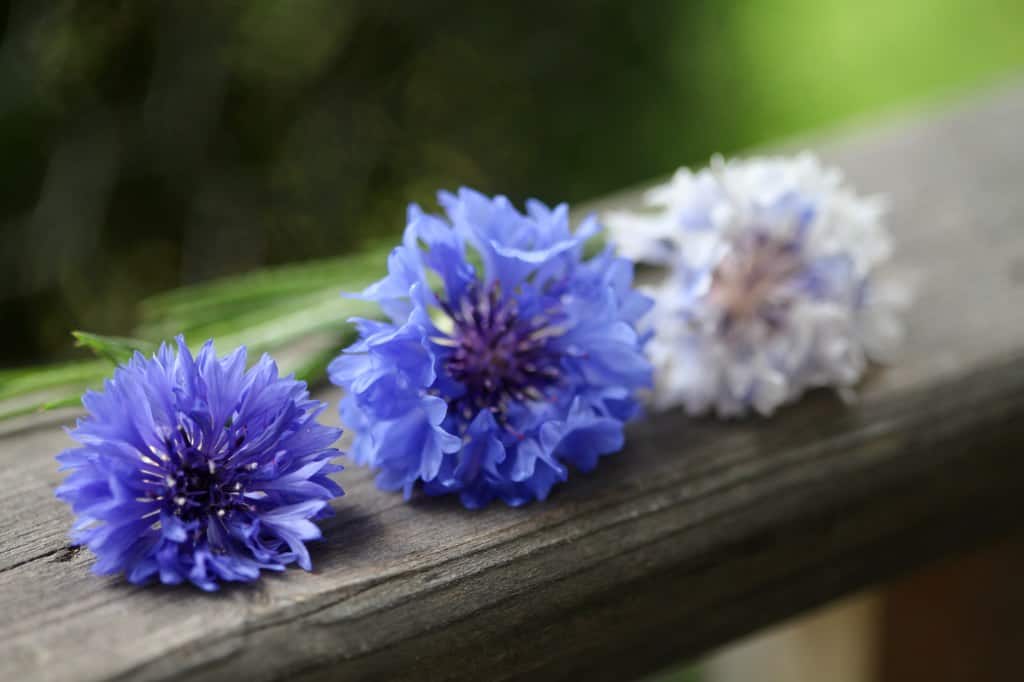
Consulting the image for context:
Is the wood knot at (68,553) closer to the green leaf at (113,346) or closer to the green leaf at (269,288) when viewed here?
the green leaf at (113,346)

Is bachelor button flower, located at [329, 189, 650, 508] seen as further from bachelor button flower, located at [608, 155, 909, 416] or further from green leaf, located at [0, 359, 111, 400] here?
green leaf, located at [0, 359, 111, 400]

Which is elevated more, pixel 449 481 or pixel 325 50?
pixel 325 50

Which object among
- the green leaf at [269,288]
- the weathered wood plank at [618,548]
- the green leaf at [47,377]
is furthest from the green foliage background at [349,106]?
the green leaf at [47,377]

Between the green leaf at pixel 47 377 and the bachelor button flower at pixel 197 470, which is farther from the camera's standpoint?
the green leaf at pixel 47 377

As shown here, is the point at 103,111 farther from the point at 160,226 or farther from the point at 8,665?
the point at 8,665

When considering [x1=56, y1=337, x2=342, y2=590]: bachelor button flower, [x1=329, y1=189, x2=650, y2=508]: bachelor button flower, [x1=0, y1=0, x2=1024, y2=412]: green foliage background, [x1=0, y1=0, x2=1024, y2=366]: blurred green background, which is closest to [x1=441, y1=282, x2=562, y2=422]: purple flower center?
[x1=329, y1=189, x2=650, y2=508]: bachelor button flower

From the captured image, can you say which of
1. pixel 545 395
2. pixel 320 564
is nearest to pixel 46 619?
pixel 320 564
